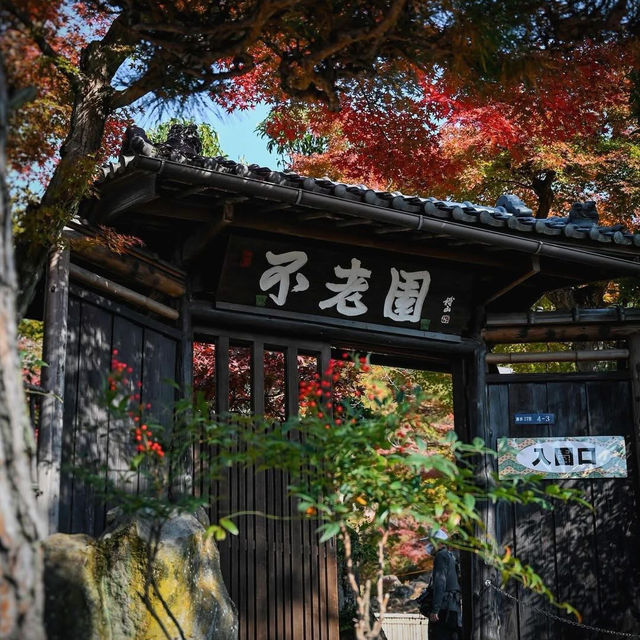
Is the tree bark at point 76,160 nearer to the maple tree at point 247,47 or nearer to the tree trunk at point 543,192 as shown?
the maple tree at point 247,47

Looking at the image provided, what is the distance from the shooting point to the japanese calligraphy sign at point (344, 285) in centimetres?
909

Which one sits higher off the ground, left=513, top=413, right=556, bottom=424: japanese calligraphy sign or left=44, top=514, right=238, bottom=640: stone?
left=513, top=413, right=556, bottom=424: japanese calligraphy sign

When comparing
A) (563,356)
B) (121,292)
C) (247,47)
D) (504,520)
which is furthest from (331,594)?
(247,47)

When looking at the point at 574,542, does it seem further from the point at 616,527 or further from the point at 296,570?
the point at 296,570

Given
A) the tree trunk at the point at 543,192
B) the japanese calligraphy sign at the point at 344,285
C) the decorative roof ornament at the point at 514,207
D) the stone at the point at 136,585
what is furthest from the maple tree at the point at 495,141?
the stone at the point at 136,585

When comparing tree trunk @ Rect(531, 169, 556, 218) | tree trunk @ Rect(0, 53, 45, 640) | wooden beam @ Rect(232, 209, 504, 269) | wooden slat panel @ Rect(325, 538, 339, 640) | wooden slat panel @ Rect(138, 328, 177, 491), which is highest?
tree trunk @ Rect(531, 169, 556, 218)

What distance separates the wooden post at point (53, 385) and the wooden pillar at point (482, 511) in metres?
4.92

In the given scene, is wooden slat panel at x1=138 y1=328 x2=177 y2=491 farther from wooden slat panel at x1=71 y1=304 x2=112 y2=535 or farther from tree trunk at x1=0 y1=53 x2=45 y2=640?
tree trunk at x1=0 y1=53 x2=45 y2=640

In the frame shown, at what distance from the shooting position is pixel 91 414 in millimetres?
7664

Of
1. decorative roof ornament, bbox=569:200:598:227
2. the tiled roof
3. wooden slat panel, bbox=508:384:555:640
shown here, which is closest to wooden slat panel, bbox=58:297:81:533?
the tiled roof

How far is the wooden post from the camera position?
6.89 metres

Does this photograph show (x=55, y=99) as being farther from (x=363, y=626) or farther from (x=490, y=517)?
(x=490, y=517)

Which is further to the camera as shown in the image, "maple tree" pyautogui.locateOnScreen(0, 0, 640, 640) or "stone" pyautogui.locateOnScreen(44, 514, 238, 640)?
"maple tree" pyautogui.locateOnScreen(0, 0, 640, 640)

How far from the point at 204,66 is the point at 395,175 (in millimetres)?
6429
